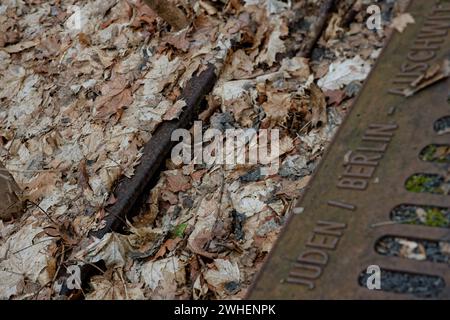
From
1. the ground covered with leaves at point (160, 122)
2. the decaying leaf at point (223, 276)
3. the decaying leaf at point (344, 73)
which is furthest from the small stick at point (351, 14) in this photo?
the decaying leaf at point (223, 276)

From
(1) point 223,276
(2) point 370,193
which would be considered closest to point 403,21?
(2) point 370,193

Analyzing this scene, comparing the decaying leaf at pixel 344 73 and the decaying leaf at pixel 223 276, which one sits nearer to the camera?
the decaying leaf at pixel 223 276

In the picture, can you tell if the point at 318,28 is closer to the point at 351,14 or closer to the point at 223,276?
the point at 351,14

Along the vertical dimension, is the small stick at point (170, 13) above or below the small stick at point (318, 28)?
above

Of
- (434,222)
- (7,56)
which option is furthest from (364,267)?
(7,56)

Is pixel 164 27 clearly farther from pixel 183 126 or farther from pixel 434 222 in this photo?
pixel 434 222

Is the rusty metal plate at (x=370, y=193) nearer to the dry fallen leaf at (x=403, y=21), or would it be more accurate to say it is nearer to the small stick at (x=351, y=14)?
the dry fallen leaf at (x=403, y=21)
